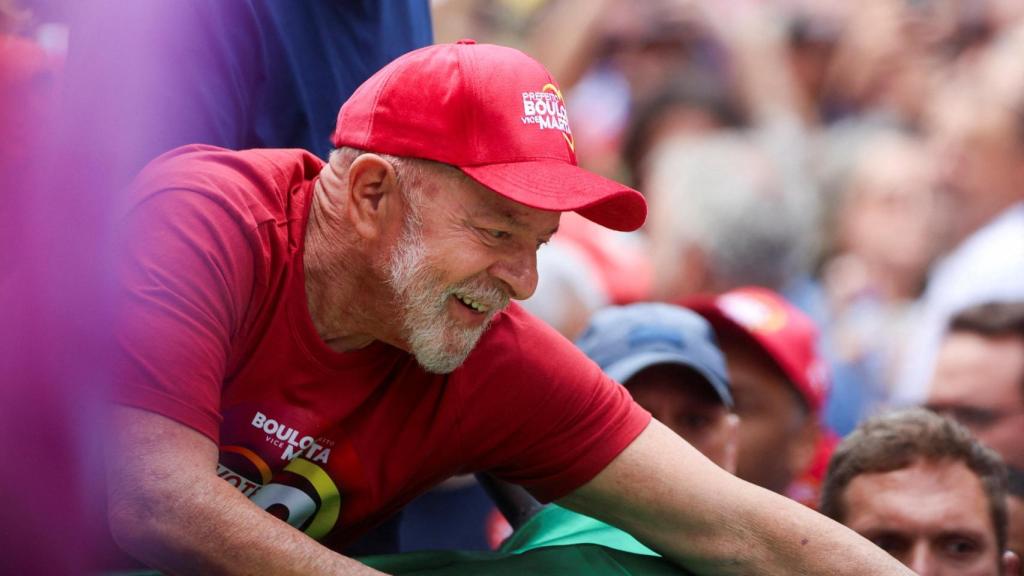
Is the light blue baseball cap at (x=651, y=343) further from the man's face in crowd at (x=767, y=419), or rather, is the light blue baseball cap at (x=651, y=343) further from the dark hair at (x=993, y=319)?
the dark hair at (x=993, y=319)

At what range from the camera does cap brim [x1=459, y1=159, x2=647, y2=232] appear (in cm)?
167

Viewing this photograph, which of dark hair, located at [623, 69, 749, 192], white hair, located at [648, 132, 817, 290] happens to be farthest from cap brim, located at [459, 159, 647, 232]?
dark hair, located at [623, 69, 749, 192]

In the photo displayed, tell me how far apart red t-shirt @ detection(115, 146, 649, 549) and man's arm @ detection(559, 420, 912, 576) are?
0.04 meters

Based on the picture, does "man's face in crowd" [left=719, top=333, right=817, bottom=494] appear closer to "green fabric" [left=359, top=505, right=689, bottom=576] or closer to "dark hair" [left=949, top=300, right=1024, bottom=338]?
"dark hair" [left=949, top=300, right=1024, bottom=338]

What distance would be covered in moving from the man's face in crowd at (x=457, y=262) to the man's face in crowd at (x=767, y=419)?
1251 mm

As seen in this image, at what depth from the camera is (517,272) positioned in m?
1.77

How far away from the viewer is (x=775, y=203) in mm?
3785

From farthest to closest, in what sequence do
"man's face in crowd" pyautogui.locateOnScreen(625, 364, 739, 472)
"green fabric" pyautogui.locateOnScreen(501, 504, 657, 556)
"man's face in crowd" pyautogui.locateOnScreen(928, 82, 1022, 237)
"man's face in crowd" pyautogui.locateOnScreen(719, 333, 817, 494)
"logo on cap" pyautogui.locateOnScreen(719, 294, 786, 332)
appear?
Answer: "man's face in crowd" pyautogui.locateOnScreen(928, 82, 1022, 237) → "logo on cap" pyautogui.locateOnScreen(719, 294, 786, 332) → "man's face in crowd" pyautogui.locateOnScreen(719, 333, 817, 494) → "man's face in crowd" pyautogui.locateOnScreen(625, 364, 739, 472) → "green fabric" pyautogui.locateOnScreen(501, 504, 657, 556)

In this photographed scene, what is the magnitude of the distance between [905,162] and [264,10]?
2310mm

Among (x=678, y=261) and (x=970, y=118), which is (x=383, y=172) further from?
(x=970, y=118)

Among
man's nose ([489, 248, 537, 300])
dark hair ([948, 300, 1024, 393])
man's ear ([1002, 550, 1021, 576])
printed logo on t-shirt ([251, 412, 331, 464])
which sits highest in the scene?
dark hair ([948, 300, 1024, 393])

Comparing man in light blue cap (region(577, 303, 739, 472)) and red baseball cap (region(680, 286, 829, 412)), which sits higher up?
red baseball cap (region(680, 286, 829, 412))

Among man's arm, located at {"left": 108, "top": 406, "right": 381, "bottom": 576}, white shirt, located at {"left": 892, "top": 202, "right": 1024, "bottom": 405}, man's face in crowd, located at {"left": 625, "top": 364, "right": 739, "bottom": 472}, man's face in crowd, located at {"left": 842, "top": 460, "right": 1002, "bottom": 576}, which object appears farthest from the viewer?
white shirt, located at {"left": 892, "top": 202, "right": 1024, "bottom": 405}

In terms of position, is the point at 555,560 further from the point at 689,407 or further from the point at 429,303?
the point at 689,407
